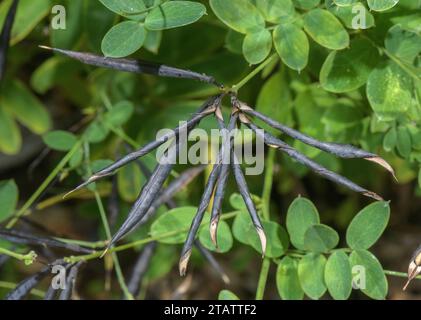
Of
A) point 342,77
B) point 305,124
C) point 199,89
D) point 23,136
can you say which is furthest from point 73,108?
point 342,77

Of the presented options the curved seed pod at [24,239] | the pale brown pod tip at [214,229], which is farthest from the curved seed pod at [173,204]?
the pale brown pod tip at [214,229]

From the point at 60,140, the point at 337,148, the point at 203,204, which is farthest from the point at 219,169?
the point at 60,140

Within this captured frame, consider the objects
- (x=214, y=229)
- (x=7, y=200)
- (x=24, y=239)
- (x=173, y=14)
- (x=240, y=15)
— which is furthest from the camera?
(x=7, y=200)

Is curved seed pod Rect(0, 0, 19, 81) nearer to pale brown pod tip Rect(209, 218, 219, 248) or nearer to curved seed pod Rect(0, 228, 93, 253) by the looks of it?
curved seed pod Rect(0, 228, 93, 253)

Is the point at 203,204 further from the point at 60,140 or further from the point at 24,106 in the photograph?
the point at 24,106
